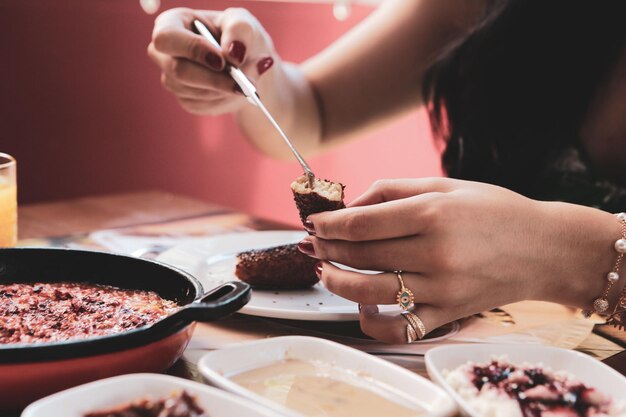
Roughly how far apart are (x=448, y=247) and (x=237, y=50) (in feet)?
2.36

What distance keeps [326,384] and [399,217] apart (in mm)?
263

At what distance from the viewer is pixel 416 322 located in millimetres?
1104

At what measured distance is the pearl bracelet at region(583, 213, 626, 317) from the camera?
1213mm

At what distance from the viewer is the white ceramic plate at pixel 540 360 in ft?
2.97

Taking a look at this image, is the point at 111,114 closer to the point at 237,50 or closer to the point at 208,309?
the point at 237,50

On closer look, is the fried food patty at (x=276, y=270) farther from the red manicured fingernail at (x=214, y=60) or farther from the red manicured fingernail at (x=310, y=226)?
the red manicured fingernail at (x=214, y=60)

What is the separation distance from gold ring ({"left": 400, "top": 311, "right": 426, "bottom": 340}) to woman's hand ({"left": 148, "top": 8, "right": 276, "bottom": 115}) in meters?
0.71

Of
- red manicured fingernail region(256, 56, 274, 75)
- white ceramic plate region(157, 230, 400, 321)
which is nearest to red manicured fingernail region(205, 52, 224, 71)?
red manicured fingernail region(256, 56, 274, 75)

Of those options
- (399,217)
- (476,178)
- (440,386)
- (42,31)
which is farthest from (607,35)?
(42,31)

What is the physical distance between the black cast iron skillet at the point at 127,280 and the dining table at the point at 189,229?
0.11 m

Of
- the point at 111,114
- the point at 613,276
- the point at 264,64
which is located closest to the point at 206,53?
the point at 264,64

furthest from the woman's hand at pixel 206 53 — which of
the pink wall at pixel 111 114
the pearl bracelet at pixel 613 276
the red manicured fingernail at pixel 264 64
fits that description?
the pink wall at pixel 111 114

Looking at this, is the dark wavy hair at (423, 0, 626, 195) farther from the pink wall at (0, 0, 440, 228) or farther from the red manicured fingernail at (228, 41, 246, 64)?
the pink wall at (0, 0, 440, 228)

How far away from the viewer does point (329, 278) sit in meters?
1.11
